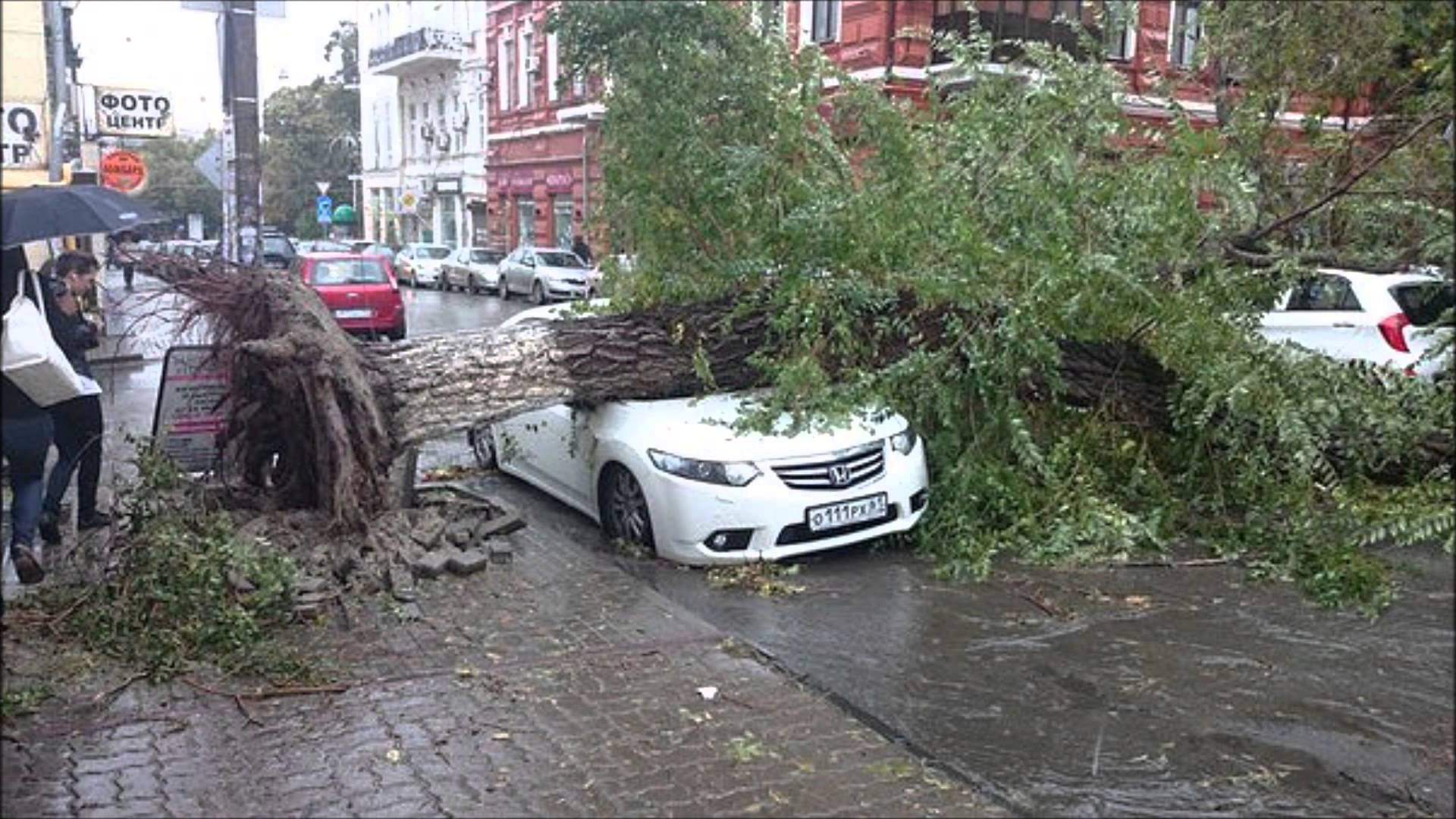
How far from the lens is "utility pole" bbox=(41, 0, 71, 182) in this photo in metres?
19.3

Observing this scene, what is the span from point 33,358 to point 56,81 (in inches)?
748

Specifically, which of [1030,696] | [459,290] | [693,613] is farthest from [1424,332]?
[459,290]

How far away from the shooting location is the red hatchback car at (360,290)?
20.8 m

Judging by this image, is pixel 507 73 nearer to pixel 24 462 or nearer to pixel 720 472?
pixel 24 462

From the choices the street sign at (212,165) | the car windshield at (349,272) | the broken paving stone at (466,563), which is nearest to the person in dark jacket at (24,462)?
the broken paving stone at (466,563)

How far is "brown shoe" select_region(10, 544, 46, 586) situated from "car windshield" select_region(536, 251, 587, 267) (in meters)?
25.7

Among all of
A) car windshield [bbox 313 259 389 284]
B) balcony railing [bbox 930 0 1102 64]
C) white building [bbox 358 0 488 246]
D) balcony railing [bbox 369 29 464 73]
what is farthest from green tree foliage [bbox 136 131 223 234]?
balcony railing [bbox 930 0 1102 64]

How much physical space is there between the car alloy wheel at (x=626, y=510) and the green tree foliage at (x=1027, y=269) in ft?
2.85

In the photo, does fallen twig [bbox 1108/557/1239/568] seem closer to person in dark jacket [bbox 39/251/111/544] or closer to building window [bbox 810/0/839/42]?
person in dark jacket [bbox 39/251/111/544]

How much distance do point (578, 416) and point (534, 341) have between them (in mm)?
572

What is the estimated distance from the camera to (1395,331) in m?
12.1

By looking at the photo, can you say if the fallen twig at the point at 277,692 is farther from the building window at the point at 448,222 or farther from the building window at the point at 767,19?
the building window at the point at 448,222

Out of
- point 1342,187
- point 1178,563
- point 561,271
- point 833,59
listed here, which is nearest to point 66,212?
point 833,59

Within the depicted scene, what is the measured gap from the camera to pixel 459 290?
3834cm
